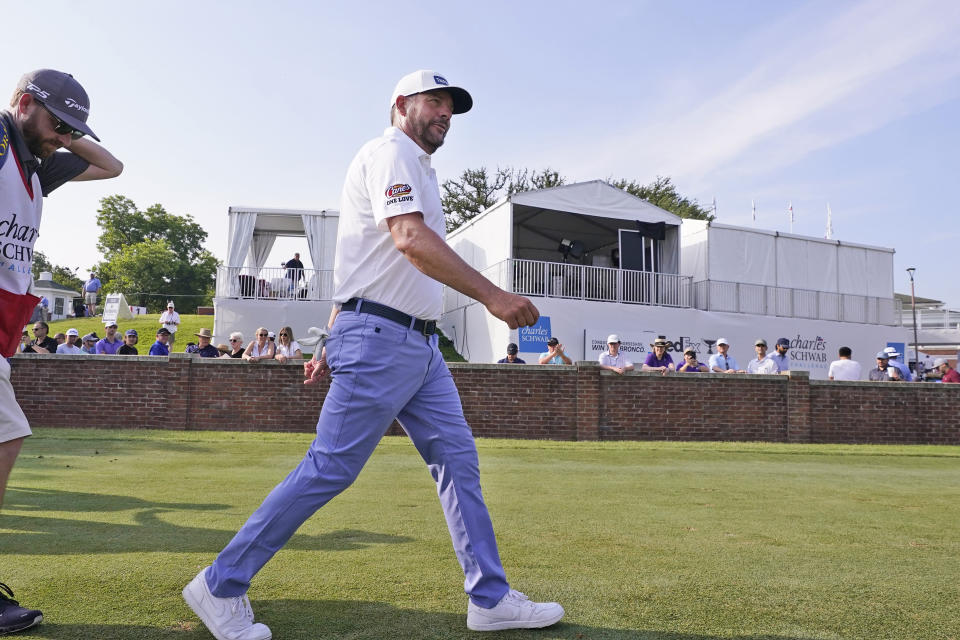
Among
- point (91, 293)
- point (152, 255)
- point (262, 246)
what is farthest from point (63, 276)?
point (262, 246)

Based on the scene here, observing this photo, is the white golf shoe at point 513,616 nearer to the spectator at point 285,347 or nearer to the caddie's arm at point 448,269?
the caddie's arm at point 448,269

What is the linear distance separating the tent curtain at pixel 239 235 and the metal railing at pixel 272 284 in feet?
1.29

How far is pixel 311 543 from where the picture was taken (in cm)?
389

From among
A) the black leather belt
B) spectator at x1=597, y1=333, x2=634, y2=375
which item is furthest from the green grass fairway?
spectator at x1=597, y1=333, x2=634, y2=375

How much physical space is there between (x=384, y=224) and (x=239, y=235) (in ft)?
68.6

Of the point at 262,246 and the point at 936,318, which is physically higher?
the point at 936,318

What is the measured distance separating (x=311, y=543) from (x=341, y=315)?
164cm

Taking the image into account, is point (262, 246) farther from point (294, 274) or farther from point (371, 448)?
point (371, 448)

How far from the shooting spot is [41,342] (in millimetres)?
13922

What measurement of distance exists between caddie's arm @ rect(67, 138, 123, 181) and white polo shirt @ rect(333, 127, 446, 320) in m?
1.01

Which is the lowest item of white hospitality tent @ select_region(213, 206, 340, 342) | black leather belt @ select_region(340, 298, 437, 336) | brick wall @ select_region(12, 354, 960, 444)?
brick wall @ select_region(12, 354, 960, 444)

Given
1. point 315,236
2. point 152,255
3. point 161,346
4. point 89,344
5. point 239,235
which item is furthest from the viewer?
point 152,255

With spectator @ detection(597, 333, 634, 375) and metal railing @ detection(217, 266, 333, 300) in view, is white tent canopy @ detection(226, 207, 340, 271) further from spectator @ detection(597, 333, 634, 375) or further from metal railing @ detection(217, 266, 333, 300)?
spectator @ detection(597, 333, 634, 375)

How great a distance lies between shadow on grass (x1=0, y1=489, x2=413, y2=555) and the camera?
3736mm
